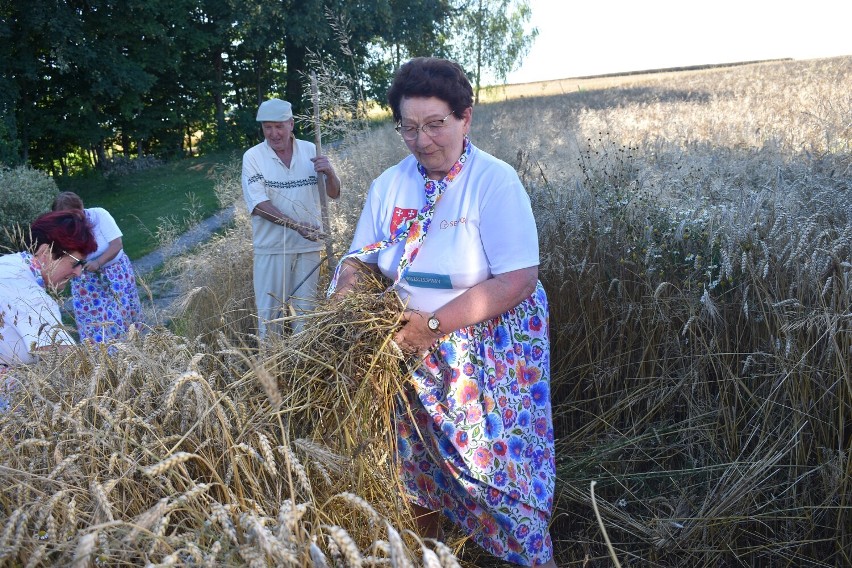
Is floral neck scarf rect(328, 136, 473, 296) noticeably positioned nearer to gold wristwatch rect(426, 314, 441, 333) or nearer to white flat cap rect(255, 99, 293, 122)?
gold wristwatch rect(426, 314, 441, 333)

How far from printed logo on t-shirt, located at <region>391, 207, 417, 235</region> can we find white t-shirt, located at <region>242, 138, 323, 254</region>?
2.49m

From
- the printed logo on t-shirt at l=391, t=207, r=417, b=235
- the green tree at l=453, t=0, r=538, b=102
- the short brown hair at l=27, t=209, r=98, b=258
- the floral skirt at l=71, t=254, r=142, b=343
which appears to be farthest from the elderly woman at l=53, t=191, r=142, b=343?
the green tree at l=453, t=0, r=538, b=102

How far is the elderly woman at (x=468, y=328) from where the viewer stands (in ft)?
6.89

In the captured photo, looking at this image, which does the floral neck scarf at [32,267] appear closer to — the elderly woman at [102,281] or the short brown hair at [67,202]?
the elderly woman at [102,281]

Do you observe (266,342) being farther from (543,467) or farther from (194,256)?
(194,256)

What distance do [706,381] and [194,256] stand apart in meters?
4.99

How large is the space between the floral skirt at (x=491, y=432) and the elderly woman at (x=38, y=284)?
48.5 inches

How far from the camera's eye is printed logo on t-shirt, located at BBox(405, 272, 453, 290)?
2.17 m

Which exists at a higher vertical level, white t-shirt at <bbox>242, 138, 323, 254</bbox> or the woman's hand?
white t-shirt at <bbox>242, 138, 323, 254</bbox>

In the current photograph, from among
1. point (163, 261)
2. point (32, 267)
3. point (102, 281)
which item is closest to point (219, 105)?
point (163, 261)

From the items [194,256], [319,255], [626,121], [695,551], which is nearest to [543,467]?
[695,551]

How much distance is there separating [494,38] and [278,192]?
33103mm

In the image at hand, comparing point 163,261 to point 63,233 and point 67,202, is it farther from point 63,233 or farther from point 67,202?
point 63,233

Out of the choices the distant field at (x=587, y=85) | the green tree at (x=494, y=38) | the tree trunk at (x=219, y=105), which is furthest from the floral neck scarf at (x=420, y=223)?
the green tree at (x=494, y=38)
